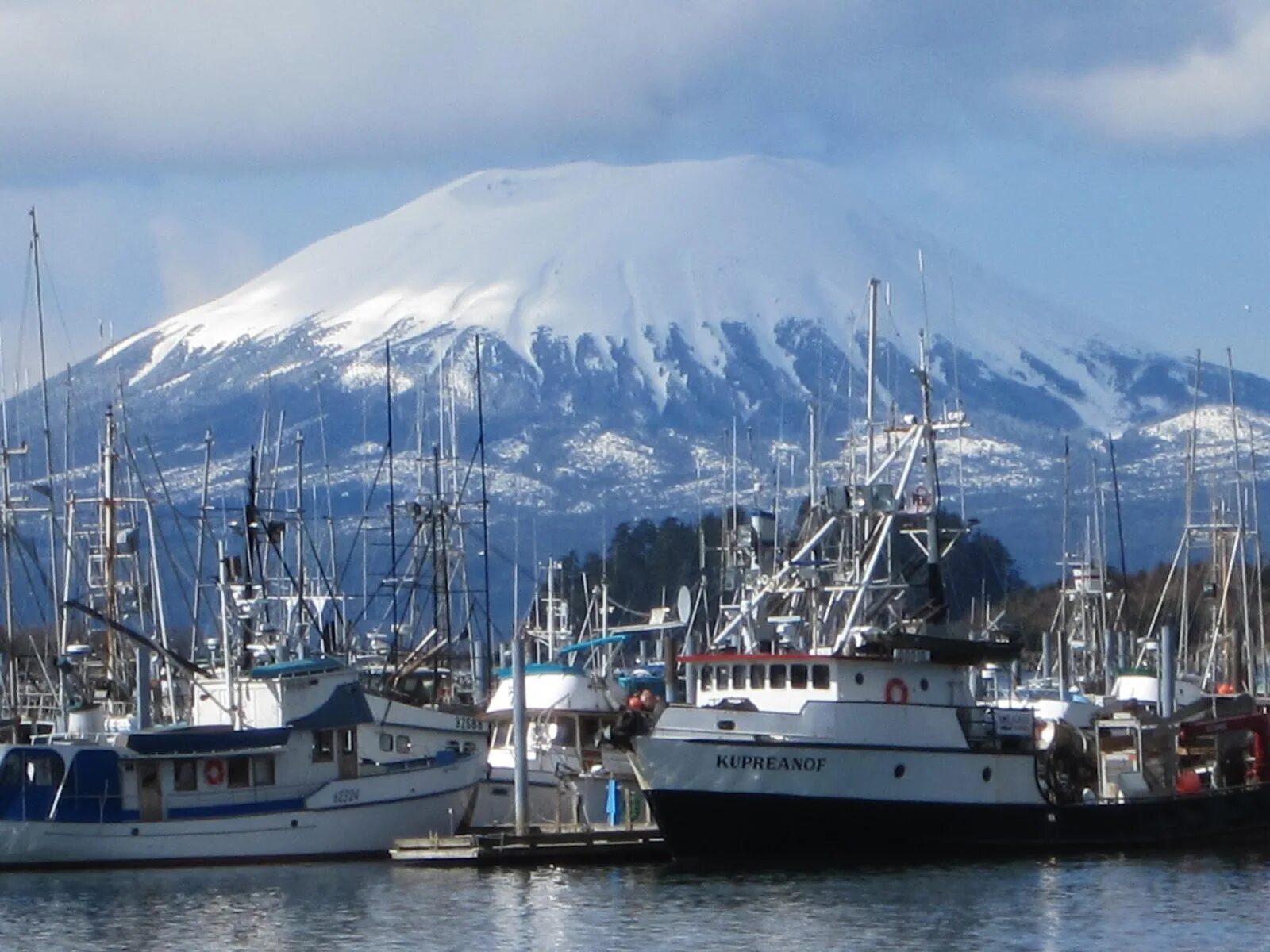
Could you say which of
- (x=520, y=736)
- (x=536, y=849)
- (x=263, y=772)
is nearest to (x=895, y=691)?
(x=520, y=736)

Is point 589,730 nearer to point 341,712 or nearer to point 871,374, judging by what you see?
point 341,712

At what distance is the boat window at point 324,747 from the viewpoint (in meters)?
44.7

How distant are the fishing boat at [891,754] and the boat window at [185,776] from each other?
22.9 feet

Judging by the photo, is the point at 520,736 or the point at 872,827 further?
the point at 520,736

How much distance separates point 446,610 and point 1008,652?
16392 millimetres

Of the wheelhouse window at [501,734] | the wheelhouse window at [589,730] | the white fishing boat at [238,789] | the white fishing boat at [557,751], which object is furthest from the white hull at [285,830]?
the wheelhouse window at [501,734]

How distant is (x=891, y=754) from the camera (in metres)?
42.0

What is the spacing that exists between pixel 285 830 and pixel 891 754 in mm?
9533

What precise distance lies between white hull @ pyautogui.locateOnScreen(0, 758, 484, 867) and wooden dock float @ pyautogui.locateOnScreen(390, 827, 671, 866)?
1.50 metres

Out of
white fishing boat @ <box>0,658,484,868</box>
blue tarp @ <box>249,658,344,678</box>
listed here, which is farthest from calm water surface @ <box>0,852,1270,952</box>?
blue tarp @ <box>249,658,344,678</box>

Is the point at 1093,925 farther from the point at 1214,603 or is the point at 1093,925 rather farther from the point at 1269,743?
Answer: the point at 1214,603

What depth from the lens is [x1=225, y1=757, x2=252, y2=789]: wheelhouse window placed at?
144 feet

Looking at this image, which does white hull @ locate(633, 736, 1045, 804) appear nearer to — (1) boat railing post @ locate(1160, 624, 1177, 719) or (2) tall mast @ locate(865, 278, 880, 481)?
(2) tall mast @ locate(865, 278, 880, 481)

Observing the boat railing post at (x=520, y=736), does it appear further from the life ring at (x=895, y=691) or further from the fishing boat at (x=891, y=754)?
the life ring at (x=895, y=691)
